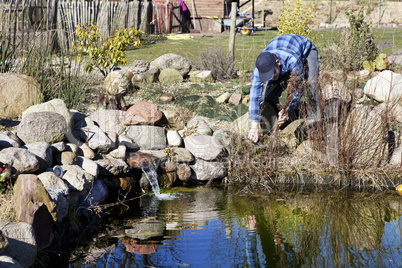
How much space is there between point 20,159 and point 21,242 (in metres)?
1.22

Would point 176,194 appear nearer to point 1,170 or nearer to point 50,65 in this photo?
point 1,170

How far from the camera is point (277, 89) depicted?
5.80 metres

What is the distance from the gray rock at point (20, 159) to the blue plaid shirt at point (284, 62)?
96.1 inches

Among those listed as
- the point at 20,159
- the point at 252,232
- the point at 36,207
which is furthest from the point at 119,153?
the point at 252,232

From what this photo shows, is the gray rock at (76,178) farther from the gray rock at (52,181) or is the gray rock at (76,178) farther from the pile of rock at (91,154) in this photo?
the gray rock at (52,181)

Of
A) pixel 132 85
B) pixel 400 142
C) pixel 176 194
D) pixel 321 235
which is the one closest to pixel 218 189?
pixel 176 194

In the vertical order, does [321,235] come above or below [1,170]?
below

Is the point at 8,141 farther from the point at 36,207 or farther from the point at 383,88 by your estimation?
the point at 383,88

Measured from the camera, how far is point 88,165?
4879 mm

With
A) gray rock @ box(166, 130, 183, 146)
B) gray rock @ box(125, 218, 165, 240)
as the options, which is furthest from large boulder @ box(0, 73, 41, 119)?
gray rock @ box(125, 218, 165, 240)

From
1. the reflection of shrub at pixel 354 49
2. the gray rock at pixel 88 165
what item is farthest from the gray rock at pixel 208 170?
the reflection of shrub at pixel 354 49

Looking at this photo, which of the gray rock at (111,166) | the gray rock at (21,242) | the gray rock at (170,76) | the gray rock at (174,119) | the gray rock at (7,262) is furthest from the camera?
the gray rock at (170,76)

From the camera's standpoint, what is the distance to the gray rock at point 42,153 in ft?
14.8

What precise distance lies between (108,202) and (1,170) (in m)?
1.36
